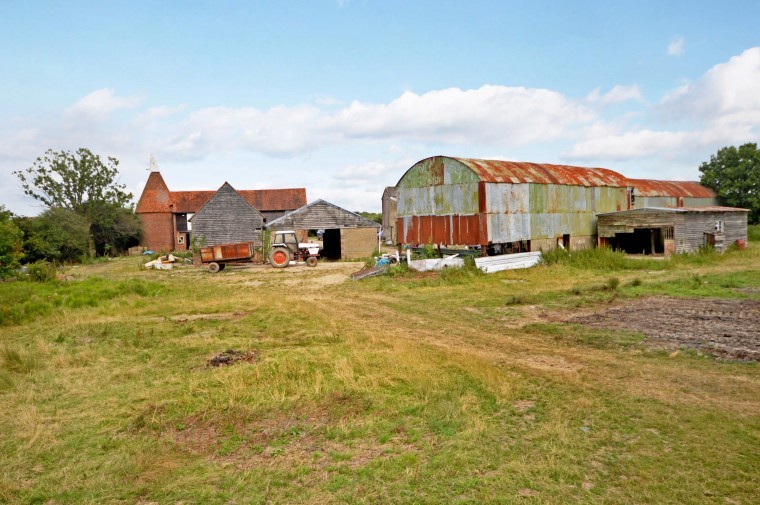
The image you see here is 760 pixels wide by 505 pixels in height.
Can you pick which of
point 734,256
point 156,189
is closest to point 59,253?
point 156,189

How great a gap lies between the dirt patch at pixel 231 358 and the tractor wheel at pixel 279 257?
19100mm

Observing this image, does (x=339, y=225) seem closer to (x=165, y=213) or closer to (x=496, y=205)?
(x=496, y=205)

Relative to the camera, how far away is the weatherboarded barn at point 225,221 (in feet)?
129

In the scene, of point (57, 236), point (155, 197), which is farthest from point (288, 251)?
point (155, 197)

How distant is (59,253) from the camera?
39.5 meters

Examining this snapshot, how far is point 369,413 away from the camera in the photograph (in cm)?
707

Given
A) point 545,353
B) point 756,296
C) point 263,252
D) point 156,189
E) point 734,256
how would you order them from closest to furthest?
1. point 545,353
2. point 756,296
3. point 734,256
4. point 263,252
5. point 156,189

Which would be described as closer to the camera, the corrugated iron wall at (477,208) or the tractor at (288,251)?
the corrugated iron wall at (477,208)

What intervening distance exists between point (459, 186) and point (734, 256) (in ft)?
49.9

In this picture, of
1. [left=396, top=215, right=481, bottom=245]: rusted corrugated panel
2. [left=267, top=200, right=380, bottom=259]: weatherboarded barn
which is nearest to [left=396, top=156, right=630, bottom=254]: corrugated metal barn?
[left=396, top=215, right=481, bottom=245]: rusted corrugated panel

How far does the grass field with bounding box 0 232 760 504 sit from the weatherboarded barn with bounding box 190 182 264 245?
2553 centimetres

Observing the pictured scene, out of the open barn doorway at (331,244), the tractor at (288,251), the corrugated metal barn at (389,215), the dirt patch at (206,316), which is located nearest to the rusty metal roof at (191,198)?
the corrugated metal barn at (389,215)

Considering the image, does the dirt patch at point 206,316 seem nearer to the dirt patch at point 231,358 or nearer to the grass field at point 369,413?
the grass field at point 369,413

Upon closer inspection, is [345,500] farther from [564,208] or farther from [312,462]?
[564,208]
